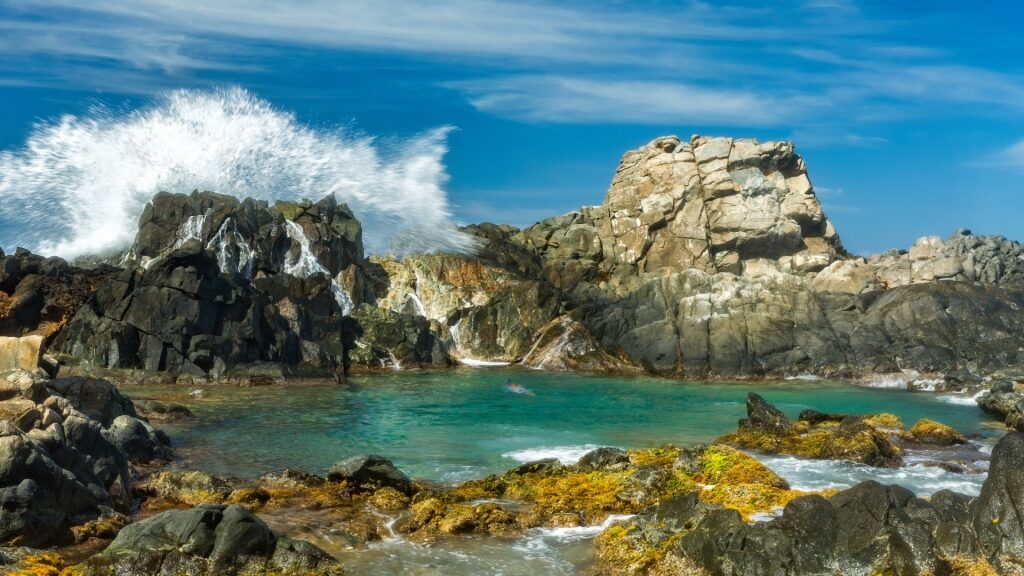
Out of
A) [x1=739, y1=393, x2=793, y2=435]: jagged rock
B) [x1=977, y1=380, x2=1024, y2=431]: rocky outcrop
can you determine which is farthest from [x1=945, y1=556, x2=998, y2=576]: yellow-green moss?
[x1=977, y1=380, x2=1024, y2=431]: rocky outcrop

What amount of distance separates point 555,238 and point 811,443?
2538 inches

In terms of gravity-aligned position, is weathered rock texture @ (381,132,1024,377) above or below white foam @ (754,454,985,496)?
above

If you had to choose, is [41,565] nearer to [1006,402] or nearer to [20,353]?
[20,353]

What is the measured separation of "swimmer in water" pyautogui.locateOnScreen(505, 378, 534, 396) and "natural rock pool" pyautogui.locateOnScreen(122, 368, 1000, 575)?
462 millimetres

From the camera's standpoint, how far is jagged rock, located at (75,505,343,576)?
48.7ft

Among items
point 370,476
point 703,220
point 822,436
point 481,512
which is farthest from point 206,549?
point 703,220

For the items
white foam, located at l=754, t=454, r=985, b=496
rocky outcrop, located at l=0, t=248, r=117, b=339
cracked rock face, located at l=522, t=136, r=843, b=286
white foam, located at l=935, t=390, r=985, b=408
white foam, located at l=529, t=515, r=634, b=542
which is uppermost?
cracked rock face, located at l=522, t=136, r=843, b=286

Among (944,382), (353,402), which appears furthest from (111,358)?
(944,382)

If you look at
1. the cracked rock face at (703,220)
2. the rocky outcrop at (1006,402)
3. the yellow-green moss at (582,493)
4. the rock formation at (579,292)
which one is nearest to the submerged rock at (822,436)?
the rocky outcrop at (1006,402)

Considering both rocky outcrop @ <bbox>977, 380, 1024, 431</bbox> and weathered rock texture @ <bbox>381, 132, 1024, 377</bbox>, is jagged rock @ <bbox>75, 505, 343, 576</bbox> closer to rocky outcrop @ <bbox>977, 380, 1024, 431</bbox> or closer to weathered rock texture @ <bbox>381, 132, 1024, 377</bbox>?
rocky outcrop @ <bbox>977, 380, 1024, 431</bbox>

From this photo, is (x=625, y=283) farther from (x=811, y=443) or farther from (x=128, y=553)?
(x=128, y=553)

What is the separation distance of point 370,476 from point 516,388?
106 feet

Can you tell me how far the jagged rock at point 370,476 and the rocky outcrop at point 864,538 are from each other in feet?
25.7

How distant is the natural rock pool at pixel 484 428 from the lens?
61.1ft
